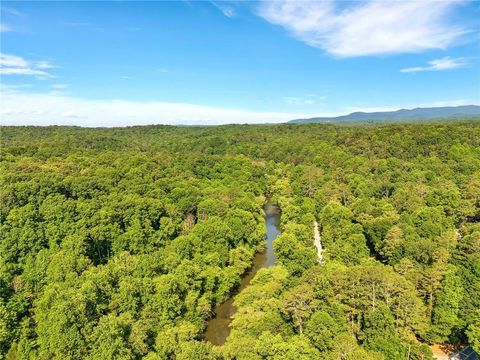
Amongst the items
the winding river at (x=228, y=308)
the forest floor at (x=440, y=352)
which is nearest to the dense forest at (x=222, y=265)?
the forest floor at (x=440, y=352)

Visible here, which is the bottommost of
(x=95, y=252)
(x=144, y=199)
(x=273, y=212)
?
(x=273, y=212)

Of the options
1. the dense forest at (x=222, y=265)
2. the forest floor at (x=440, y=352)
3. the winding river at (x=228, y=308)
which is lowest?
the winding river at (x=228, y=308)

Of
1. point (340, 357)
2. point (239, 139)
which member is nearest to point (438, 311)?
point (340, 357)

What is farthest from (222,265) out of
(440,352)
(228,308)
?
(440,352)

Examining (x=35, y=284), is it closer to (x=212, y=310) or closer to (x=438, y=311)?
(x=212, y=310)

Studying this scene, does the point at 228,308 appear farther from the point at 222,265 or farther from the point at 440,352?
the point at 440,352

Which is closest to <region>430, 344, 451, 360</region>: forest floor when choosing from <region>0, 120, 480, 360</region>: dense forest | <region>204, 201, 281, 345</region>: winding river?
<region>0, 120, 480, 360</region>: dense forest

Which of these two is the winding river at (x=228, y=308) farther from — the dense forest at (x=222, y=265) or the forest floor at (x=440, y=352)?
the forest floor at (x=440, y=352)

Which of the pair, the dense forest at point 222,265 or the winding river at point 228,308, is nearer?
the dense forest at point 222,265

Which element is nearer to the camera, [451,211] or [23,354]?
[23,354]
